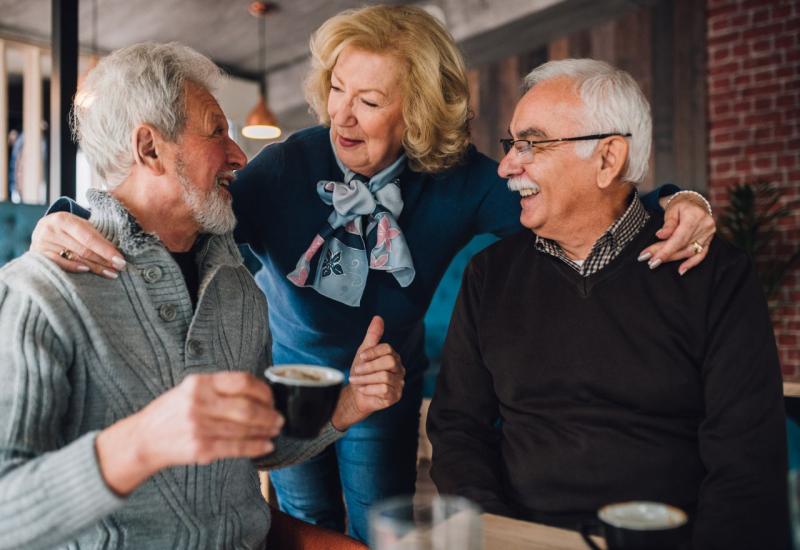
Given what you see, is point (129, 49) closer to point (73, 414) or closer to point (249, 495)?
point (73, 414)

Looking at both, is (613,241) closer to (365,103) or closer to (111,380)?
(365,103)

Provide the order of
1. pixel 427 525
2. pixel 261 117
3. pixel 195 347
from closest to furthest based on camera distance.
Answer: pixel 427 525 → pixel 195 347 → pixel 261 117

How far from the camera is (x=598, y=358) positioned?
1.49 metres

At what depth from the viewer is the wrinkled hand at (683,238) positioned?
4.83 ft

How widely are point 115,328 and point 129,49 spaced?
0.54m

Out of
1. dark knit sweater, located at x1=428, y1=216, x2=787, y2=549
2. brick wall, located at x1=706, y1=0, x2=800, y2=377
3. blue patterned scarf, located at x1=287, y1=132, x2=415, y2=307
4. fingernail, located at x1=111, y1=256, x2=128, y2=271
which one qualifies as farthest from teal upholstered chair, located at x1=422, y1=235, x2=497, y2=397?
fingernail, located at x1=111, y1=256, x2=128, y2=271

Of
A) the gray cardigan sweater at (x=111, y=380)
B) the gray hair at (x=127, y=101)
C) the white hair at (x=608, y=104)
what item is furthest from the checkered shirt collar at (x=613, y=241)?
the gray hair at (x=127, y=101)

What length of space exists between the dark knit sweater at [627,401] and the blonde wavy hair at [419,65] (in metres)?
0.46

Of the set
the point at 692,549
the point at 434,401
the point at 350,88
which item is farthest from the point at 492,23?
the point at 692,549

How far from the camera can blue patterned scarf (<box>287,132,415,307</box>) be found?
1832 millimetres

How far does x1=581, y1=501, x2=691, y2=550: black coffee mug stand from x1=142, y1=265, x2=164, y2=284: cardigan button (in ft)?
2.73

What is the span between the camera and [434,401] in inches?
64.7

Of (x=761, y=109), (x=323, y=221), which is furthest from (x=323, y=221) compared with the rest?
(x=761, y=109)

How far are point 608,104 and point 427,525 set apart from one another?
3.82 ft
